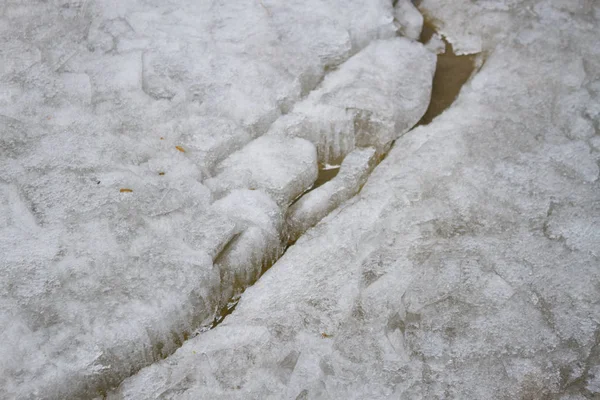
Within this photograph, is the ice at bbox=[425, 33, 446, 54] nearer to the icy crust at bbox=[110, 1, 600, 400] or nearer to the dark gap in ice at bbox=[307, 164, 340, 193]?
the icy crust at bbox=[110, 1, 600, 400]

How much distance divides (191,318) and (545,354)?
94 centimetres

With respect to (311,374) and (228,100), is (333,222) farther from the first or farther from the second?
(228,100)

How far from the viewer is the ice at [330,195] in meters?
1.62

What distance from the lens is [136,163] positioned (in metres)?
1.65

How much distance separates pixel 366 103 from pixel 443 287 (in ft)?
2.58

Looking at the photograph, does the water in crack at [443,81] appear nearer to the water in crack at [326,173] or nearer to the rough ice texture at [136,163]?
the water in crack at [326,173]

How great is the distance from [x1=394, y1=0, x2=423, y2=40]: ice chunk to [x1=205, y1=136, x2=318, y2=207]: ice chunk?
903 millimetres

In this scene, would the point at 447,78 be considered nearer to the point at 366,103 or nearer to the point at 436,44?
the point at 436,44

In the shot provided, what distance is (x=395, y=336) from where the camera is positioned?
1.34 meters

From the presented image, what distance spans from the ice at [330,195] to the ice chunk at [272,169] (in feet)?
0.19

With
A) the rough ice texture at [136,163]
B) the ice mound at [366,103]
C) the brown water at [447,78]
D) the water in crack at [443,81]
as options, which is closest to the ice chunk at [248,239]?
the rough ice texture at [136,163]

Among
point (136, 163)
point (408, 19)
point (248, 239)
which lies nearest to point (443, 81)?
point (408, 19)

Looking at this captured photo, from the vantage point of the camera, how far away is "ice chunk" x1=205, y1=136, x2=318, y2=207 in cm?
164

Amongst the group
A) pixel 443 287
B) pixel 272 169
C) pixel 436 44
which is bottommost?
pixel 443 287
